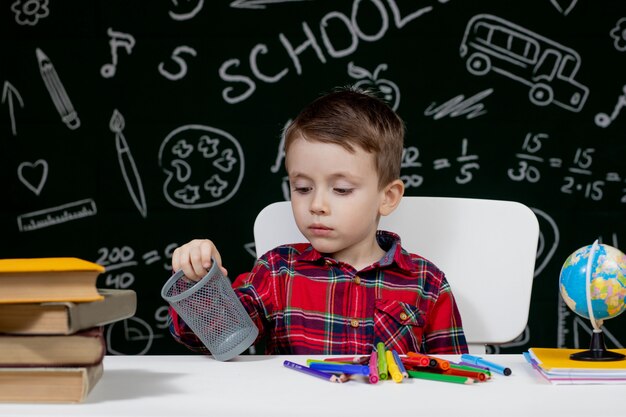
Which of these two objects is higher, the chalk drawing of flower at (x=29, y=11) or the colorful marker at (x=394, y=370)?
the chalk drawing of flower at (x=29, y=11)

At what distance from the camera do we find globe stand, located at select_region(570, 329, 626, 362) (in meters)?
1.06

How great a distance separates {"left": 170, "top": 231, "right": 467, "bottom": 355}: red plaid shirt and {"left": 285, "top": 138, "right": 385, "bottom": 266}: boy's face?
0.08 m

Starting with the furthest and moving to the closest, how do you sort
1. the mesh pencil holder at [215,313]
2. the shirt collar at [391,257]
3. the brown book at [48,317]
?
1. the shirt collar at [391,257]
2. the mesh pencil holder at [215,313]
3. the brown book at [48,317]

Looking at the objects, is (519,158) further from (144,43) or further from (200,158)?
(144,43)


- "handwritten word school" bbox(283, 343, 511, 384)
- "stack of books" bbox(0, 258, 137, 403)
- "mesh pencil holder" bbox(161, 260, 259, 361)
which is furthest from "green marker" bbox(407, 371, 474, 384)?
"stack of books" bbox(0, 258, 137, 403)

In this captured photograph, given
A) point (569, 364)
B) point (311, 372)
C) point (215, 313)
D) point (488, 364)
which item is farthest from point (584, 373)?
point (215, 313)

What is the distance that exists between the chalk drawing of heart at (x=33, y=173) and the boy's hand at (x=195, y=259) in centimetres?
158

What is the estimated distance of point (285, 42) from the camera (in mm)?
2594

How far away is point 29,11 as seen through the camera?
260 centimetres

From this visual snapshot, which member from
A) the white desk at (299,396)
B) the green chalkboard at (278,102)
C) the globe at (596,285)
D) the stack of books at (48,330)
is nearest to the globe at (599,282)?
the globe at (596,285)

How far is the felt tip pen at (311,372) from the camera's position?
1.00 metres

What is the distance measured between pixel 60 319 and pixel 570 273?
0.63 m

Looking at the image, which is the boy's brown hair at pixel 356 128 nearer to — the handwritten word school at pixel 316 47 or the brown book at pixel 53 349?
the brown book at pixel 53 349

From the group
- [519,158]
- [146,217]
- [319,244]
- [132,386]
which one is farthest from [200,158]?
[132,386]
